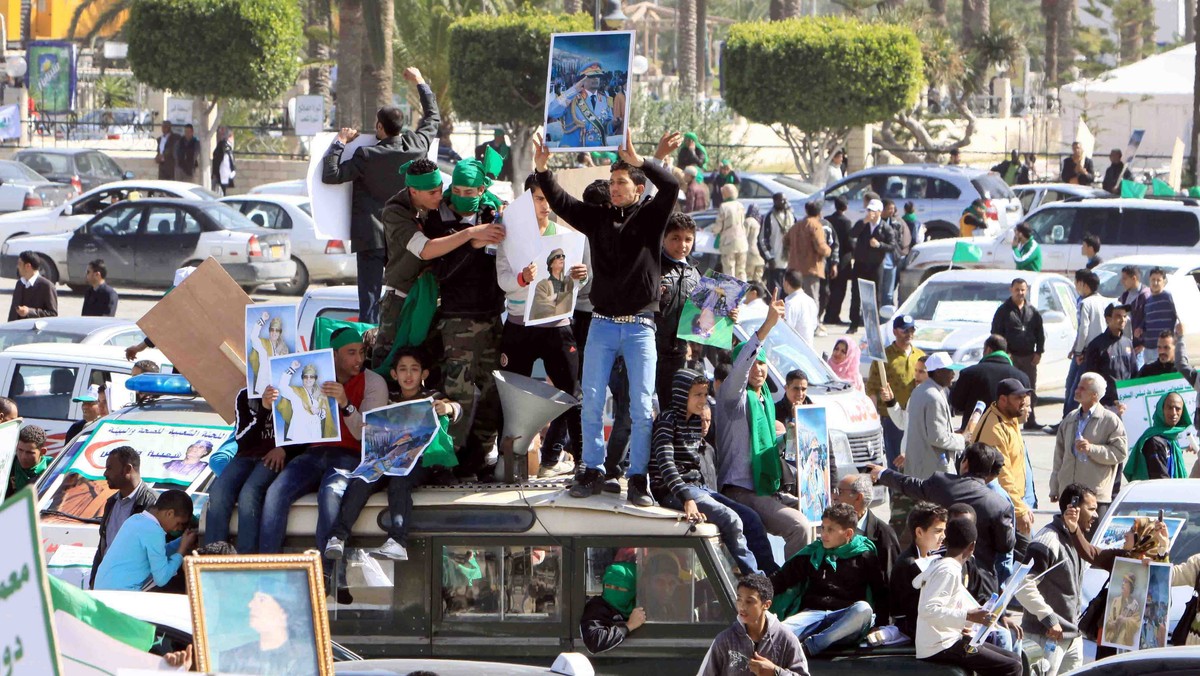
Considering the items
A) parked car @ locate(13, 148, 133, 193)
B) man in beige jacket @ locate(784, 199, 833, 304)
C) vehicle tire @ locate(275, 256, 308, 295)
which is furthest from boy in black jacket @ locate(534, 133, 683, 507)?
parked car @ locate(13, 148, 133, 193)

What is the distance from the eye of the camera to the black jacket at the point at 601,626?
25.3 ft

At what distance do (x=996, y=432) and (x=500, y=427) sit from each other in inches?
159

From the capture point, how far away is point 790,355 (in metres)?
14.6

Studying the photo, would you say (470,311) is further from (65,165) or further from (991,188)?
(65,165)

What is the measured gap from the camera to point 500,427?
870cm

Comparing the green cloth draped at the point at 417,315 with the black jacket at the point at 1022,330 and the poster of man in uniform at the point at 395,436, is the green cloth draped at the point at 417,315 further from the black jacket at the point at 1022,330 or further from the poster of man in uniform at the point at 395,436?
the black jacket at the point at 1022,330

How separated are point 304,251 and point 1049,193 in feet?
43.2

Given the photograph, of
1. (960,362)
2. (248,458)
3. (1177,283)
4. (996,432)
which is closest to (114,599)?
(248,458)

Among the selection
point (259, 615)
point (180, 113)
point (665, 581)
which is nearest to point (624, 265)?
point (665, 581)

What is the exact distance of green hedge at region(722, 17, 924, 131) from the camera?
1348 inches

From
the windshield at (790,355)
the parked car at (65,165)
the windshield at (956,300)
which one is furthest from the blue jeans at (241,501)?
the parked car at (65,165)

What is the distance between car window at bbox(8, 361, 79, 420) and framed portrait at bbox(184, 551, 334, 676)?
24.4 feet

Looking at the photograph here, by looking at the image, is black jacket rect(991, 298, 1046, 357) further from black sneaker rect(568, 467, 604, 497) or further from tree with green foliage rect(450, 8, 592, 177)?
tree with green foliage rect(450, 8, 592, 177)

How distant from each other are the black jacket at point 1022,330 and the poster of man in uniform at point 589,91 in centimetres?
916
